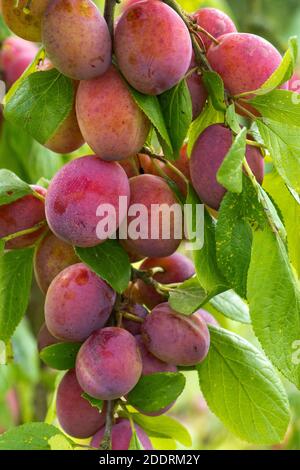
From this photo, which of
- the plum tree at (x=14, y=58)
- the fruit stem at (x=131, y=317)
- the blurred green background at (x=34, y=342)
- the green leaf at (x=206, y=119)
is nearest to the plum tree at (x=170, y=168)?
the green leaf at (x=206, y=119)

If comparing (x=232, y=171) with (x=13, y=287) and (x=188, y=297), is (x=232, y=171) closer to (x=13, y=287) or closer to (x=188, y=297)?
(x=188, y=297)

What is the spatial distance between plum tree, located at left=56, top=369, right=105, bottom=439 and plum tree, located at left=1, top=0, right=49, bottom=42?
1.13 ft

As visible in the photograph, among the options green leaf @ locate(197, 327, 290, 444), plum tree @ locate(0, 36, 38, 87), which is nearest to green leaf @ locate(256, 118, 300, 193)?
green leaf @ locate(197, 327, 290, 444)

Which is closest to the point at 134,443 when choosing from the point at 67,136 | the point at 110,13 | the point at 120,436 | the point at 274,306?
the point at 120,436

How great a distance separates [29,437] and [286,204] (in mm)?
356

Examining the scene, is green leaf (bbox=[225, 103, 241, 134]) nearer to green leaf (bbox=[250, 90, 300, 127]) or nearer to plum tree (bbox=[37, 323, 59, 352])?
green leaf (bbox=[250, 90, 300, 127])

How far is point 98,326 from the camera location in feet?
2.40

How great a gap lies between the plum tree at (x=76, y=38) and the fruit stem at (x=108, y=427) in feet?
1.08

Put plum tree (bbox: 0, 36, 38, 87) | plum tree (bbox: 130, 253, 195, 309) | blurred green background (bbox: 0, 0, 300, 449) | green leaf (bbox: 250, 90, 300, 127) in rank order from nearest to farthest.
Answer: green leaf (bbox: 250, 90, 300, 127), plum tree (bbox: 130, 253, 195, 309), blurred green background (bbox: 0, 0, 300, 449), plum tree (bbox: 0, 36, 38, 87)

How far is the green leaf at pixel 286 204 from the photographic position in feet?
2.54

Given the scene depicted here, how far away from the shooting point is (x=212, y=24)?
0.75 meters

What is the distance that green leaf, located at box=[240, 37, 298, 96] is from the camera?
639mm

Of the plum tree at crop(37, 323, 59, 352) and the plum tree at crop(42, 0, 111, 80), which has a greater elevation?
the plum tree at crop(42, 0, 111, 80)

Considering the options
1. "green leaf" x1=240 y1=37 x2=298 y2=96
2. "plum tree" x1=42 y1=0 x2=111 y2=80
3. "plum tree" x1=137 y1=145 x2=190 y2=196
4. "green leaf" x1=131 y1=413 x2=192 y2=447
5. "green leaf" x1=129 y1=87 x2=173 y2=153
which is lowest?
"green leaf" x1=131 y1=413 x2=192 y2=447
